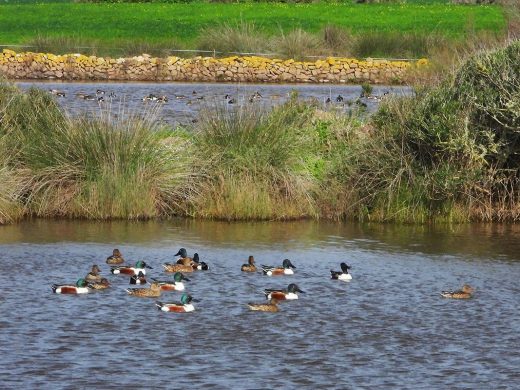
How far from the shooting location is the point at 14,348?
16.3 meters

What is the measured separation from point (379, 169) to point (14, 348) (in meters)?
10.9

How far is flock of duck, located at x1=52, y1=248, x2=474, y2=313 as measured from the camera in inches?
739

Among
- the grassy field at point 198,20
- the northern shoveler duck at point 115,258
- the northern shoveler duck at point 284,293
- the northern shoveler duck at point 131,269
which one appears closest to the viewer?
the northern shoveler duck at point 284,293

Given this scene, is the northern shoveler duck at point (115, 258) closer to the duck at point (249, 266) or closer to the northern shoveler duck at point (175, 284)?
the northern shoveler duck at point (175, 284)

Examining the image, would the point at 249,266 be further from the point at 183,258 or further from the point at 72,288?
the point at 72,288

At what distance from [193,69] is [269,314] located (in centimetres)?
4185

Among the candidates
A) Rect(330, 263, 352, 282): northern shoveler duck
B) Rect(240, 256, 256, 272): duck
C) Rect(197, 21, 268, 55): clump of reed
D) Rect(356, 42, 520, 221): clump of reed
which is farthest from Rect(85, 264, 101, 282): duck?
Rect(197, 21, 268, 55): clump of reed

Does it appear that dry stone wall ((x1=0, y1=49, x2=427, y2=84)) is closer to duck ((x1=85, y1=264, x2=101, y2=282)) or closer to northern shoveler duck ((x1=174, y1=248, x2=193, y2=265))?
northern shoveler duck ((x1=174, y1=248, x2=193, y2=265))

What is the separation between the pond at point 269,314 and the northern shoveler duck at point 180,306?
150 mm

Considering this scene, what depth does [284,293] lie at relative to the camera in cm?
1931

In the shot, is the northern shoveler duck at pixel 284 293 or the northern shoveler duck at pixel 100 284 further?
the northern shoveler duck at pixel 100 284

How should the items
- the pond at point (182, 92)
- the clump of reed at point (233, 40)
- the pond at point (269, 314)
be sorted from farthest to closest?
1. the clump of reed at point (233, 40)
2. the pond at point (182, 92)
3. the pond at point (269, 314)

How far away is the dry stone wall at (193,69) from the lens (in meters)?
59.0

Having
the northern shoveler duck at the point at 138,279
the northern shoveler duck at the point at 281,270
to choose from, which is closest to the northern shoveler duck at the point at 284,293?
the northern shoveler duck at the point at 281,270
